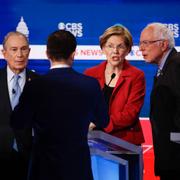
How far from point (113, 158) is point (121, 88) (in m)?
1.05

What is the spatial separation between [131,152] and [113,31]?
1.12m

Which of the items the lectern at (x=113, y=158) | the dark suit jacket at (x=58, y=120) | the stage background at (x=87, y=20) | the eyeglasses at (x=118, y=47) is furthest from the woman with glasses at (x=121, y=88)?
the stage background at (x=87, y=20)

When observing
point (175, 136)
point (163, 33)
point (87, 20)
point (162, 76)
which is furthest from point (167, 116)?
point (87, 20)

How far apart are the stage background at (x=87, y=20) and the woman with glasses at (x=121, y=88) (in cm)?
137

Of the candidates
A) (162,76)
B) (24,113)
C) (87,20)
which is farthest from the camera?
(87,20)

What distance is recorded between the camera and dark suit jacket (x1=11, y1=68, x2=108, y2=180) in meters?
3.16

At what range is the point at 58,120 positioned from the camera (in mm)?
3176

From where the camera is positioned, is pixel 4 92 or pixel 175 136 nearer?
pixel 175 136

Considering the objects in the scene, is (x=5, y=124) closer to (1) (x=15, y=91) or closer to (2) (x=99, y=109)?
(1) (x=15, y=91)

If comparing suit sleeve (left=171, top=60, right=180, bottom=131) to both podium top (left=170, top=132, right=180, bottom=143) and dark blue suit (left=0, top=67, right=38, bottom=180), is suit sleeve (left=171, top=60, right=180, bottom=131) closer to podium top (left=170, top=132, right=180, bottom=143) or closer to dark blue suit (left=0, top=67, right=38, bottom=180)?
podium top (left=170, top=132, right=180, bottom=143)

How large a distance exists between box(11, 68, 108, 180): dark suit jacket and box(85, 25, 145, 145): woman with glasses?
942 mm

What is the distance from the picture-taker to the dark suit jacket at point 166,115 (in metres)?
3.66

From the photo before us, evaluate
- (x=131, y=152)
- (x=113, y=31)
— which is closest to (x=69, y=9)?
(x=113, y=31)

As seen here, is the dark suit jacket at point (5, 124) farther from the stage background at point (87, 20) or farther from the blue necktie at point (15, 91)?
the stage background at point (87, 20)
